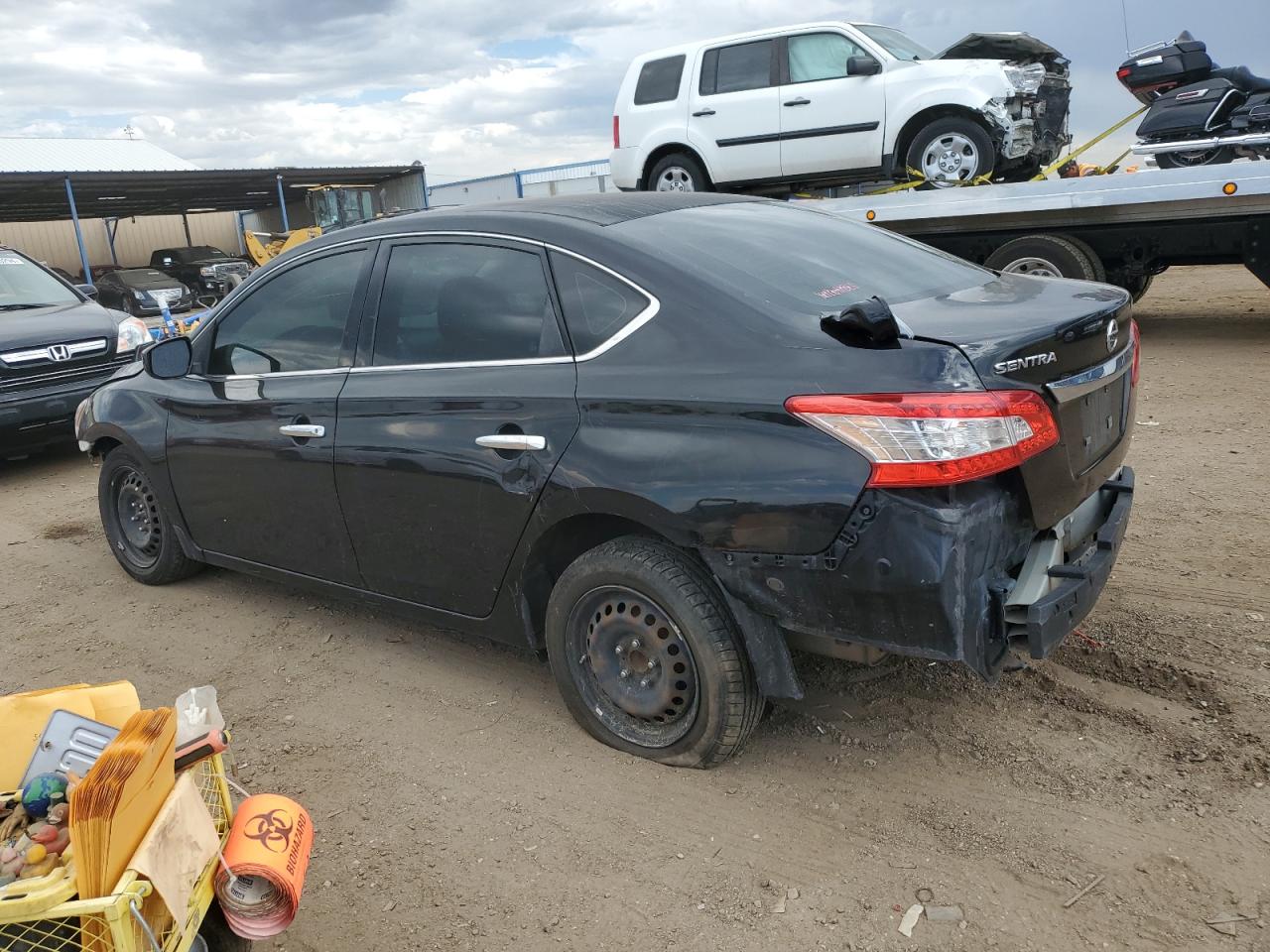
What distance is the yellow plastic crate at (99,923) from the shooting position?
171 cm

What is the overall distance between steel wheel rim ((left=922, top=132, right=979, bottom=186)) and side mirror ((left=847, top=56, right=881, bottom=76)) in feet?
2.70

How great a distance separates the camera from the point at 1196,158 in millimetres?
8203

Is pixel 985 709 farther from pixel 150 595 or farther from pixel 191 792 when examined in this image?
pixel 150 595

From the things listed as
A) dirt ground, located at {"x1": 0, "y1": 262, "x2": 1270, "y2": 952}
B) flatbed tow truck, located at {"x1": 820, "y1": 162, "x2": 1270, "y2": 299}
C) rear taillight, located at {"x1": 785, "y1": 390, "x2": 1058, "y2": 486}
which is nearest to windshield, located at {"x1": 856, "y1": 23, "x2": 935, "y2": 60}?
flatbed tow truck, located at {"x1": 820, "y1": 162, "x2": 1270, "y2": 299}

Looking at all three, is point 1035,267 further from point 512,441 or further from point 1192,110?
point 512,441

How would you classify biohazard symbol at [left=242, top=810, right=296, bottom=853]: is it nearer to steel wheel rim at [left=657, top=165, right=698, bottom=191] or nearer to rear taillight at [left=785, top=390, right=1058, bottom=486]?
rear taillight at [left=785, top=390, right=1058, bottom=486]

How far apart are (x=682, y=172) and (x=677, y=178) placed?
96mm

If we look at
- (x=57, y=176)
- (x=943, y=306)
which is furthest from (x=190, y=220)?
(x=943, y=306)

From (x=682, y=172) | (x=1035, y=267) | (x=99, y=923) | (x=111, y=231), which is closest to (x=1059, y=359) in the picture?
(x=99, y=923)

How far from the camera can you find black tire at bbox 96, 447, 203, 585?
15.2 feet

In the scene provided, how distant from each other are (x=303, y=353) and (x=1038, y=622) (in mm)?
2743

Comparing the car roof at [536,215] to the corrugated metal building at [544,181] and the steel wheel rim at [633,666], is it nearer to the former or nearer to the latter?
the steel wheel rim at [633,666]

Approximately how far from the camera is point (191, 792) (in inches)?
78.0

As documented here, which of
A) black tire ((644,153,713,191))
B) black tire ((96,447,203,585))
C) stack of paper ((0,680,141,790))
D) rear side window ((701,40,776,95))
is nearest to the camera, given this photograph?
stack of paper ((0,680,141,790))
